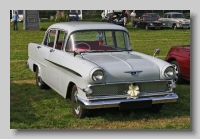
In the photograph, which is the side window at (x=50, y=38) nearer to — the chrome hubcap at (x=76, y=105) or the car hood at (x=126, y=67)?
the car hood at (x=126, y=67)

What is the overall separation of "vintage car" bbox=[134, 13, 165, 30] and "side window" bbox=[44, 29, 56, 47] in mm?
15271

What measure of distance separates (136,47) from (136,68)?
9529mm

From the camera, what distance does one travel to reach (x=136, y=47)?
48.3 ft

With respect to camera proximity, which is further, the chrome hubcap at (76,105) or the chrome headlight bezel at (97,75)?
the chrome hubcap at (76,105)

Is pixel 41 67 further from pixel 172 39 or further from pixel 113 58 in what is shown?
pixel 172 39

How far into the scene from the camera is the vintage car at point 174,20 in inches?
914

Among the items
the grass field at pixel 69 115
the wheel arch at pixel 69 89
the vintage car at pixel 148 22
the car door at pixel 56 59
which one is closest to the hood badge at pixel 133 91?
the grass field at pixel 69 115

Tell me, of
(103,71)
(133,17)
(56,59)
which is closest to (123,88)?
(103,71)

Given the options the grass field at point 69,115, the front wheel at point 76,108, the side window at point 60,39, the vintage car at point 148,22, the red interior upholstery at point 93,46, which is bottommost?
the grass field at point 69,115

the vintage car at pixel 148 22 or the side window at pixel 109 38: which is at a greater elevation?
the vintage car at pixel 148 22

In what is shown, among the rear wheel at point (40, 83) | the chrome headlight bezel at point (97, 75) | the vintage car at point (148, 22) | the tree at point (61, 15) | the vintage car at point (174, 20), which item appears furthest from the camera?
the vintage car at point (174, 20)

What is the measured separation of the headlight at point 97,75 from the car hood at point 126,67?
0.30 feet

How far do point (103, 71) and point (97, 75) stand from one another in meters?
0.10

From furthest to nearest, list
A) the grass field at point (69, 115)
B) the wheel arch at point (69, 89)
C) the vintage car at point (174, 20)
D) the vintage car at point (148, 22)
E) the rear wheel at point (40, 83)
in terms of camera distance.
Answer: the vintage car at point (174, 20) → the vintage car at point (148, 22) → the rear wheel at point (40, 83) → the wheel arch at point (69, 89) → the grass field at point (69, 115)
